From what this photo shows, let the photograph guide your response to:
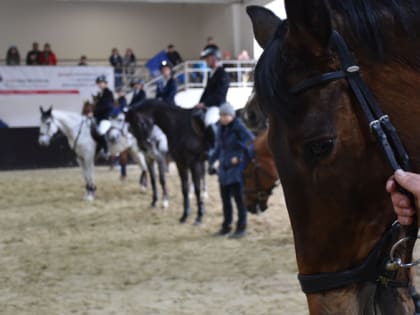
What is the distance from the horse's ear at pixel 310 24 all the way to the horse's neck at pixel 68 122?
10.9 m

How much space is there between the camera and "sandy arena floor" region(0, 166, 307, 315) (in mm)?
4656

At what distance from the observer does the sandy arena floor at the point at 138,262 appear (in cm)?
465

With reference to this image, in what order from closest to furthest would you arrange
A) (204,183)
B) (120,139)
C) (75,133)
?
(204,183) → (75,133) → (120,139)

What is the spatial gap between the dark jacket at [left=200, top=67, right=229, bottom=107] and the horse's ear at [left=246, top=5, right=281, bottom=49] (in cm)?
664

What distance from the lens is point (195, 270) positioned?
577 cm

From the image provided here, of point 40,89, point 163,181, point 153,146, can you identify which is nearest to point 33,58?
point 40,89

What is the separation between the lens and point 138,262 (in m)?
6.28

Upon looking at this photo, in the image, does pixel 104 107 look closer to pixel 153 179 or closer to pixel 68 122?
pixel 68 122

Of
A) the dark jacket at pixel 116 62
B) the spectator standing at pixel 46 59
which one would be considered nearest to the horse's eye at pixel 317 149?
the spectator standing at pixel 46 59

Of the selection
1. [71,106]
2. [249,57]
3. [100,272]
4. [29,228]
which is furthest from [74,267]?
[249,57]

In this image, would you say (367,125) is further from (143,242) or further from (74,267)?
(143,242)

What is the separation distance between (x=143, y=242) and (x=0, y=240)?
6.98 feet

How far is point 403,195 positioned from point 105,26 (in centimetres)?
2390

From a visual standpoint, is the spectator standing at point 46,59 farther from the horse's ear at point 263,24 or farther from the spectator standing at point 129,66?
the horse's ear at point 263,24
